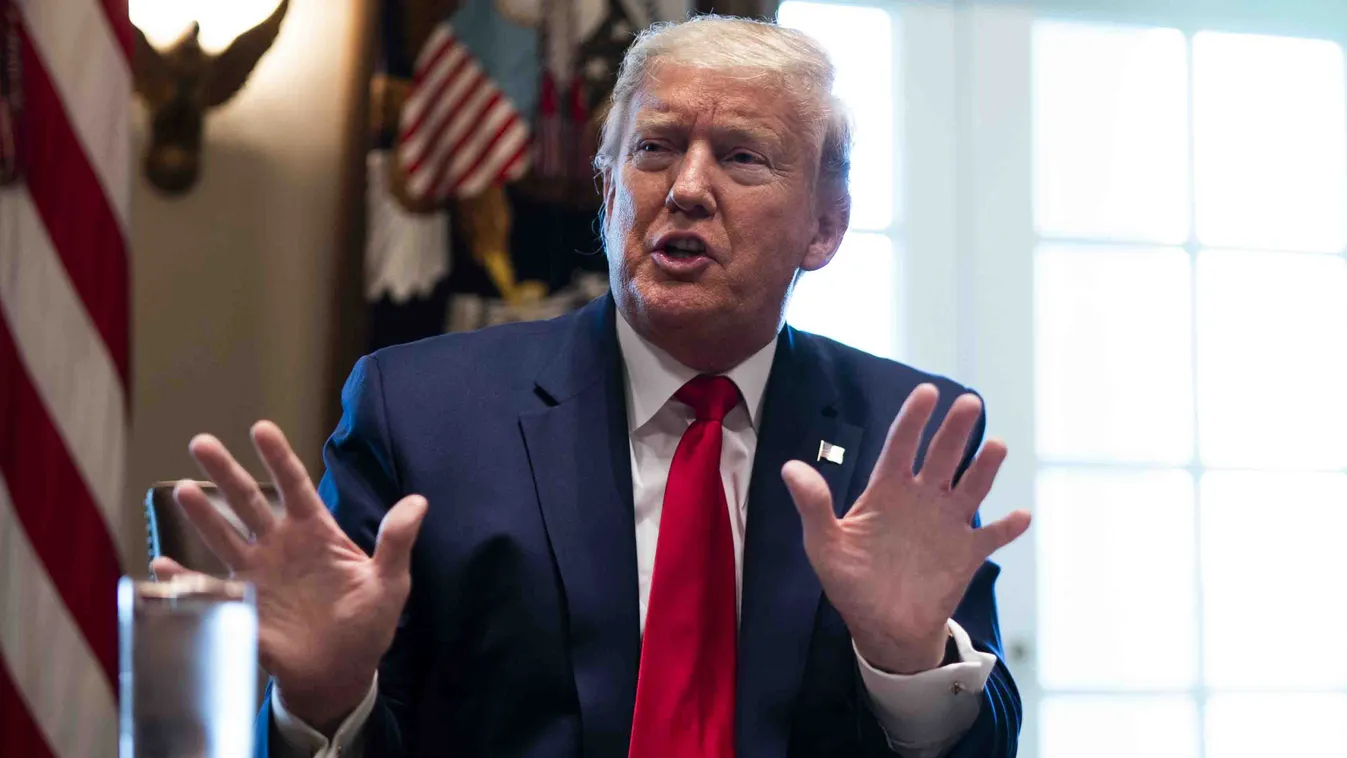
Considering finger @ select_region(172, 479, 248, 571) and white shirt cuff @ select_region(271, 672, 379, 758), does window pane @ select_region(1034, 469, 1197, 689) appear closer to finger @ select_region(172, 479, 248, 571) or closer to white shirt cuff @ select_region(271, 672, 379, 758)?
white shirt cuff @ select_region(271, 672, 379, 758)

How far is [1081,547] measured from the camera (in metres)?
3.37

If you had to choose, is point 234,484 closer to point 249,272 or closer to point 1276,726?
point 249,272

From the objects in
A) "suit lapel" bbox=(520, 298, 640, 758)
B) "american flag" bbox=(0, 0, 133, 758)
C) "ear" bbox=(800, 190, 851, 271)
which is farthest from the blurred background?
"suit lapel" bbox=(520, 298, 640, 758)

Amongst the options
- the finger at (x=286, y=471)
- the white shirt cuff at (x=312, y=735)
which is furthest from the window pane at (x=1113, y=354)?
the finger at (x=286, y=471)

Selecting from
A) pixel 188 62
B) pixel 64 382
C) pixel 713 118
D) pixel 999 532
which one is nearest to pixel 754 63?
pixel 713 118

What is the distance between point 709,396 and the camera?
5.50ft

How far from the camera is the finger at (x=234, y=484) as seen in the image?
105cm

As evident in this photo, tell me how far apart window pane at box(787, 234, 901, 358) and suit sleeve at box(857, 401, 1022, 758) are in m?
1.59

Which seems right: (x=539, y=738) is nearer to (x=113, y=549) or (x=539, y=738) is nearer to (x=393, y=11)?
(x=113, y=549)

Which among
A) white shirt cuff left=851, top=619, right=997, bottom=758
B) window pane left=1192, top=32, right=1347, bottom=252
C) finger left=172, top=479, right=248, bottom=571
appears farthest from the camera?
window pane left=1192, top=32, right=1347, bottom=252

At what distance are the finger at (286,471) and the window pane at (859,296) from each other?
2290 millimetres

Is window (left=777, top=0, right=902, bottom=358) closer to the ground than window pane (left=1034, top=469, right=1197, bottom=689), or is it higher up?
higher up

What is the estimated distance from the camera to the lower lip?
1.66 meters

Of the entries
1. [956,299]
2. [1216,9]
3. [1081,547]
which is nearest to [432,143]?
[956,299]
